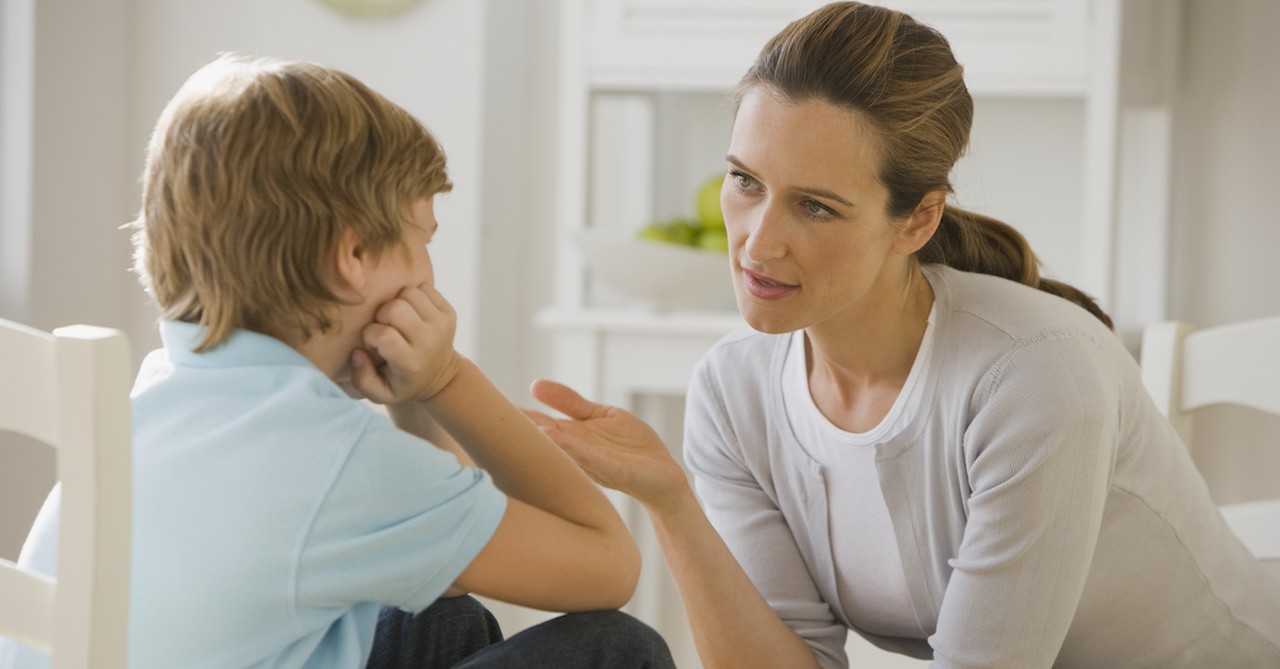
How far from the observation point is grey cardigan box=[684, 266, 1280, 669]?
1147mm

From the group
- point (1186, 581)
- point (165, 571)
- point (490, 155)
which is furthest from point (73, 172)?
point (1186, 581)

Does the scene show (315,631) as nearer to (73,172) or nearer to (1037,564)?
(1037,564)

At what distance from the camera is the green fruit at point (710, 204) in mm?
2170

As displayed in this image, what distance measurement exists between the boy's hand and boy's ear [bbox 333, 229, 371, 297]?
0.10 ft

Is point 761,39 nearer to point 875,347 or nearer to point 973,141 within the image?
point 973,141

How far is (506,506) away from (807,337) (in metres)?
0.55

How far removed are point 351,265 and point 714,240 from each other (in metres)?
1.28

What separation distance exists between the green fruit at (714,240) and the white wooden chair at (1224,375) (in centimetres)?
79

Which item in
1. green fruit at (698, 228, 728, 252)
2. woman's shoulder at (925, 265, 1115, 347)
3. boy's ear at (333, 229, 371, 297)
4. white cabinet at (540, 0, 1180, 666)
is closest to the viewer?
boy's ear at (333, 229, 371, 297)

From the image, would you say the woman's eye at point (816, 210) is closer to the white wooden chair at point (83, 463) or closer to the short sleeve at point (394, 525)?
the short sleeve at point (394, 525)

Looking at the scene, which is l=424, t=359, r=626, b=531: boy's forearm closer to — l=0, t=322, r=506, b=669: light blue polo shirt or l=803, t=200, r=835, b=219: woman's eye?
l=0, t=322, r=506, b=669: light blue polo shirt

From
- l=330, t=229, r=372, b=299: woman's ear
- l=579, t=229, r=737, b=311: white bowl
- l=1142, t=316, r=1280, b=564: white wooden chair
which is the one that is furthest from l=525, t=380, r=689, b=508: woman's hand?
l=579, t=229, r=737, b=311: white bowl

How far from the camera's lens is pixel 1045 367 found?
45.4 inches

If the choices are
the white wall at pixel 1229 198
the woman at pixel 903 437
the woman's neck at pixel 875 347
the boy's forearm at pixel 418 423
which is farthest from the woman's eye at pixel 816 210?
the white wall at pixel 1229 198
